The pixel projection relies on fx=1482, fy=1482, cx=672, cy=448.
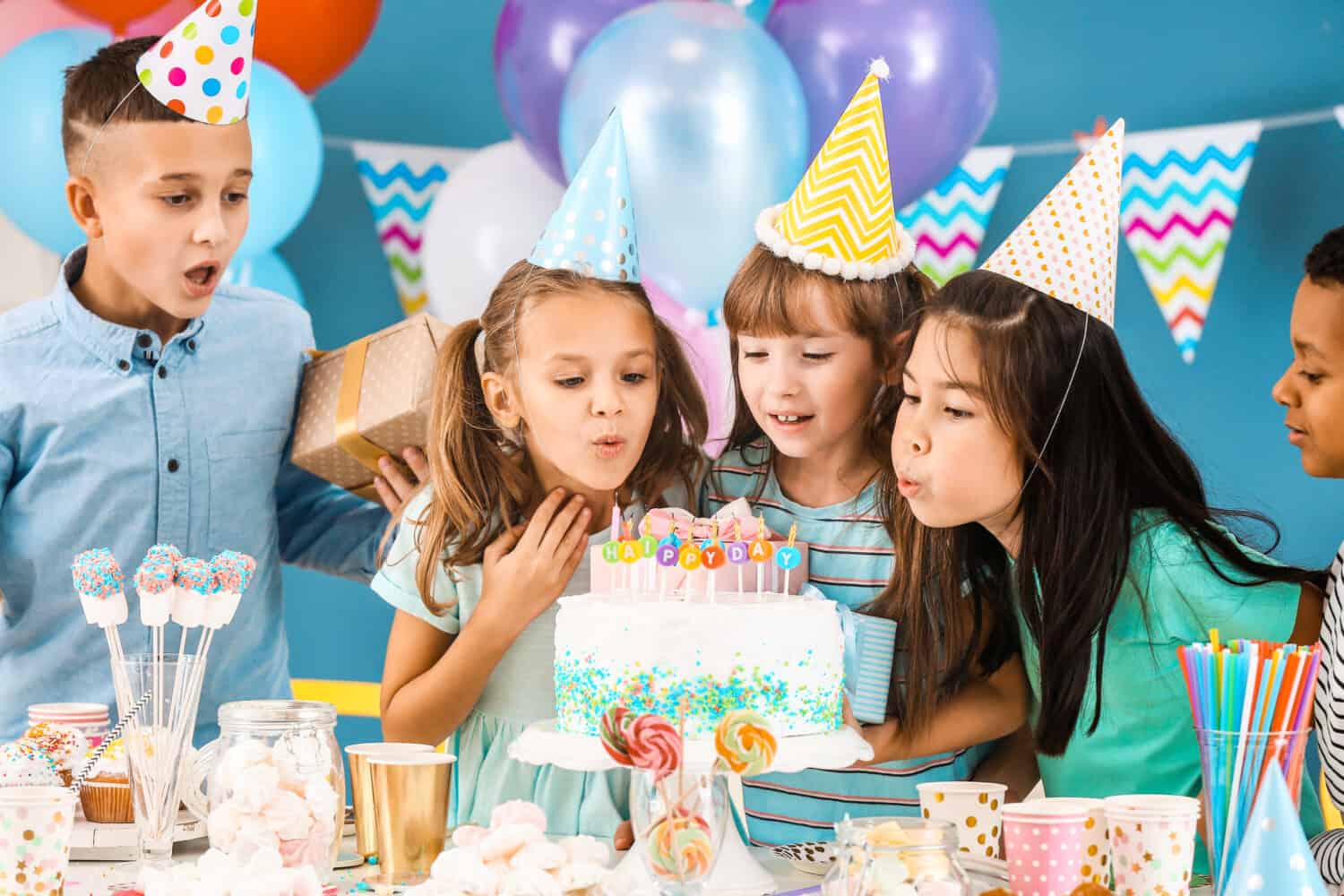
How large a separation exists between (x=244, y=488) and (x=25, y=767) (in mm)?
785

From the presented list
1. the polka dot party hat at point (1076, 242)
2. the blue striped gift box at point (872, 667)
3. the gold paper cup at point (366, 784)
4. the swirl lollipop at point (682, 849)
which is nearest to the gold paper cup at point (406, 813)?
the gold paper cup at point (366, 784)

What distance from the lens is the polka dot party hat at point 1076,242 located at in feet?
6.18

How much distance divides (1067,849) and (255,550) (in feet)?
5.05

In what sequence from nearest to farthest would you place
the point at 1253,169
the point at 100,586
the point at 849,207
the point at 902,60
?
the point at 100,586 → the point at 849,207 → the point at 902,60 → the point at 1253,169

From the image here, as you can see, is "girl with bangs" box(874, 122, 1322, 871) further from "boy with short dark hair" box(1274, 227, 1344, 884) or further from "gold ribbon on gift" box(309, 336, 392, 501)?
"gold ribbon on gift" box(309, 336, 392, 501)

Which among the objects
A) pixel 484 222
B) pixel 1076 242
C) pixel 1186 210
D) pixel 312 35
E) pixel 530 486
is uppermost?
pixel 312 35

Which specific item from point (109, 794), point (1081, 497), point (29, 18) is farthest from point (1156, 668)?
point (29, 18)

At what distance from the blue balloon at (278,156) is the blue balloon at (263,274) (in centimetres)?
3

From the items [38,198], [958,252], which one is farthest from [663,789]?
[958,252]

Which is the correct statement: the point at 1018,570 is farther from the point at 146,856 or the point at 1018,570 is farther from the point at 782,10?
the point at 782,10

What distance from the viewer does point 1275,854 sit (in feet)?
4.23

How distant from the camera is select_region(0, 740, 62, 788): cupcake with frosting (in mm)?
1704

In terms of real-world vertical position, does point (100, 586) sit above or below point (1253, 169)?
below

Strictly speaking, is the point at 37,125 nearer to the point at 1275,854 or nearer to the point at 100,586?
the point at 100,586
